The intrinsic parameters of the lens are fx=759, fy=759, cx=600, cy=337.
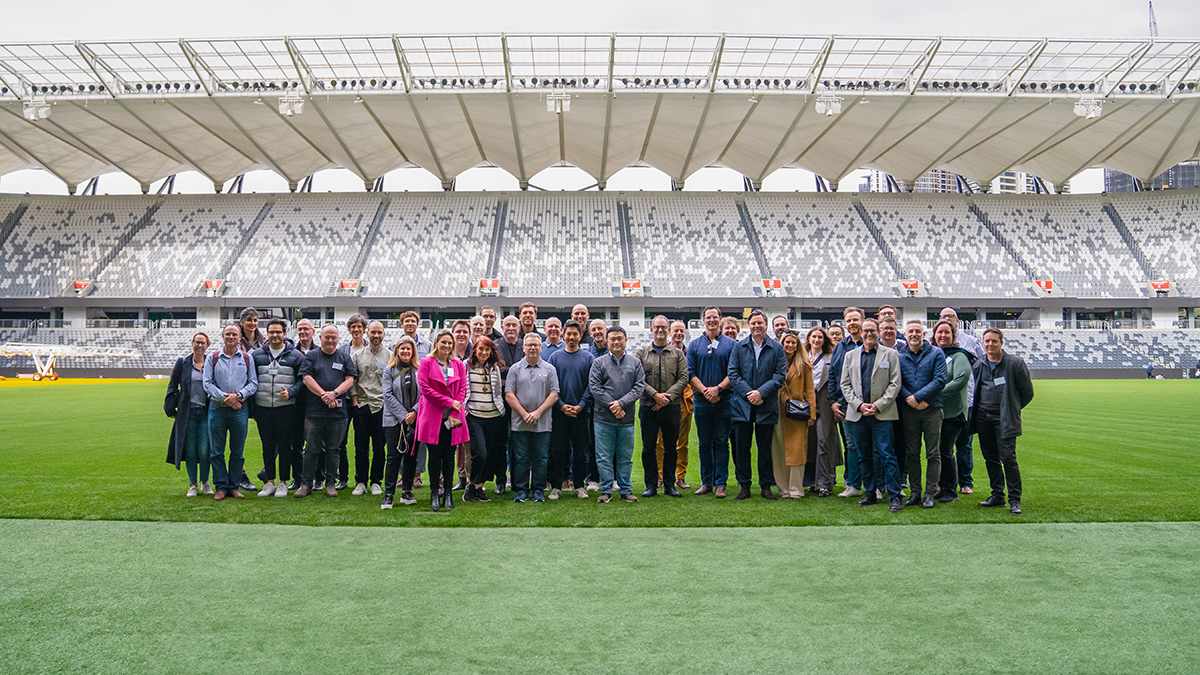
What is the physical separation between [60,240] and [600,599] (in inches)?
1829

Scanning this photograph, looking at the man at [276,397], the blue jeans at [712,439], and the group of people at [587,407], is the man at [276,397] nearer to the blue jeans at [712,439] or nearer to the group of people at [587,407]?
the group of people at [587,407]

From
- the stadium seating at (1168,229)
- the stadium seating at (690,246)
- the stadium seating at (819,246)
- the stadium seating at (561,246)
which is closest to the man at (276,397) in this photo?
the stadium seating at (561,246)

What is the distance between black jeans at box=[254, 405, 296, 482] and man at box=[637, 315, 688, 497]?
3.64m

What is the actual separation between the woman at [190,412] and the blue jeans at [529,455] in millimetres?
3163

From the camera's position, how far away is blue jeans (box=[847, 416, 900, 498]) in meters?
7.27

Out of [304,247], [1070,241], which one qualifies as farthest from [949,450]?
[1070,241]

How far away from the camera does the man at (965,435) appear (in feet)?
25.2

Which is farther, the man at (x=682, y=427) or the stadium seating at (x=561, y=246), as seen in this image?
the stadium seating at (x=561, y=246)

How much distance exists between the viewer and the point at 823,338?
27.2 ft

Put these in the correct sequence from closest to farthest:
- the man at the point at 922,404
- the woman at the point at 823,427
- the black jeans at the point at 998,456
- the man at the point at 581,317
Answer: the black jeans at the point at 998,456 < the man at the point at 922,404 < the man at the point at 581,317 < the woman at the point at 823,427

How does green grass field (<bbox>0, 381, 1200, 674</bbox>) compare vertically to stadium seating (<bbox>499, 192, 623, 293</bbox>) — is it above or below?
below

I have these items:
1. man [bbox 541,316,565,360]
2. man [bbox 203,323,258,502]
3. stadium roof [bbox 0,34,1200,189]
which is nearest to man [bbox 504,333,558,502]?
man [bbox 541,316,565,360]

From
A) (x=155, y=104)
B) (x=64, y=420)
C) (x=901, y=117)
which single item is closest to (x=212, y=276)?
(x=155, y=104)

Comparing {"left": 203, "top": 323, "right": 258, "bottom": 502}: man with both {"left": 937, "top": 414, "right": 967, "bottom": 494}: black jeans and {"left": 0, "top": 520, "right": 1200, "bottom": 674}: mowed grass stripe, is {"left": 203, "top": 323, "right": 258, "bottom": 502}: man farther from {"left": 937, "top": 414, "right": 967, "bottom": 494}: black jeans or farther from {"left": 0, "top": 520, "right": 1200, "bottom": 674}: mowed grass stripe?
{"left": 937, "top": 414, "right": 967, "bottom": 494}: black jeans
